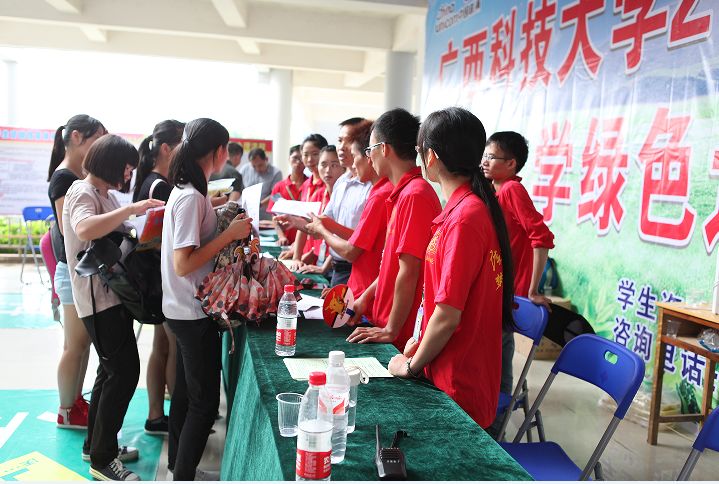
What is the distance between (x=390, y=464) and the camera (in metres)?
1.13

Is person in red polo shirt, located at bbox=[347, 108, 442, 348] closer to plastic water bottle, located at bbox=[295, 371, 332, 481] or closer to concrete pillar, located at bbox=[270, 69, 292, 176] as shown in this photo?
plastic water bottle, located at bbox=[295, 371, 332, 481]

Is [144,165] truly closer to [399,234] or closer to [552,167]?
[399,234]

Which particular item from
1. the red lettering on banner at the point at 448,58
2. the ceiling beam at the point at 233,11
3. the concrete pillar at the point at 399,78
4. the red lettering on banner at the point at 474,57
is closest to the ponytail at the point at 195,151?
the red lettering on banner at the point at 474,57

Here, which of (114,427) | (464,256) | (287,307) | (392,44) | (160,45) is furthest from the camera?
(160,45)

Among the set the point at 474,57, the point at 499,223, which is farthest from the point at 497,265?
the point at 474,57

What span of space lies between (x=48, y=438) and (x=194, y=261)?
4.83ft

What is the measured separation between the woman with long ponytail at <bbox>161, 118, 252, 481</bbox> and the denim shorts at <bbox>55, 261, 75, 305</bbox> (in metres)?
0.90

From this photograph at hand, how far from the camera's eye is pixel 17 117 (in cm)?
1141

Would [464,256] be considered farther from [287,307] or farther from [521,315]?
[521,315]

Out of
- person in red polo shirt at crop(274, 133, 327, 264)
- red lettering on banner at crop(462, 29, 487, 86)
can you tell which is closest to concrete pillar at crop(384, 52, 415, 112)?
red lettering on banner at crop(462, 29, 487, 86)

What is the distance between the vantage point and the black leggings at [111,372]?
2275 mm

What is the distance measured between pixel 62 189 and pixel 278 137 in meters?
8.63

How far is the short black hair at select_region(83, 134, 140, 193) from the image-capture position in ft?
7.59

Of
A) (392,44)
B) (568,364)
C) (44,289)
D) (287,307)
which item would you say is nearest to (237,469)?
(287,307)
